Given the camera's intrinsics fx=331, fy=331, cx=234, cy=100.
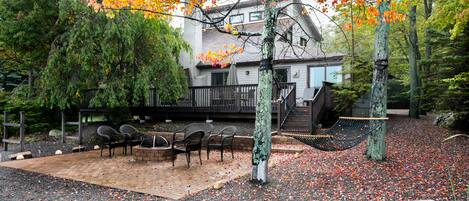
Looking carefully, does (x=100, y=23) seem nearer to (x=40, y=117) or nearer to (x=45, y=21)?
(x=45, y=21)

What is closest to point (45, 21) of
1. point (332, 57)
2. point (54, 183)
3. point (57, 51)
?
point (57, 51)

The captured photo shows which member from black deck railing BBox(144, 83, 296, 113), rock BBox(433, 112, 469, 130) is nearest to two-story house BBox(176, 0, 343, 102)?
black deck railing BBox(144, 83, 296, 113)

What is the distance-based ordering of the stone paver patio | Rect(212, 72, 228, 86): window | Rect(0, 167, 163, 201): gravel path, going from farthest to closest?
1. Rect(212, 72, 228, 86): window
2. the stone paver patio
3. Rect(0, 167, 163, 201): gravel path

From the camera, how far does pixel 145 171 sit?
6875mm

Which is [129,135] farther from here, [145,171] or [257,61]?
[257,61]

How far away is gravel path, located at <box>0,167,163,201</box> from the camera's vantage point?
5055 mm

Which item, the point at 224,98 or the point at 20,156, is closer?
the point at 20,156

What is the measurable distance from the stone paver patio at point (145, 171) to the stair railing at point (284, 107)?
1.99 m

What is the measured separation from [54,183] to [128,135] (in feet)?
10.6

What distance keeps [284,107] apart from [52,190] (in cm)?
740

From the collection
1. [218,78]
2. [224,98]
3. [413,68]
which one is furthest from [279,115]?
[413,68]

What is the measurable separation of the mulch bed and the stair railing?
99.3 inches

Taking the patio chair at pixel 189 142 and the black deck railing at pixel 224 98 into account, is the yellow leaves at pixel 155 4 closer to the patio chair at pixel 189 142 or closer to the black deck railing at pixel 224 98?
the patio chair at pixel 189 142

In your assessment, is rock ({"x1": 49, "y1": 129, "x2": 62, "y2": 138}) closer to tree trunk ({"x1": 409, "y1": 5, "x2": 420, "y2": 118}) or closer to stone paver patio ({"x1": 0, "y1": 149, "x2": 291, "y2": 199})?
stone paver patio ({"x1": 0, "y1": 149, "x2": 291, "y2": 199})
